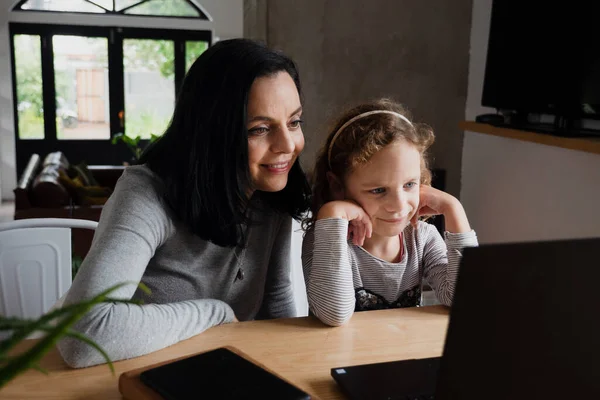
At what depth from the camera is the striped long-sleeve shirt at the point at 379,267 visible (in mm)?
1206

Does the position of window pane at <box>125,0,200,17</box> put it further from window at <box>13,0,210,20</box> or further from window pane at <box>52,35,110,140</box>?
window pane at <box>52,35,110,140</box>

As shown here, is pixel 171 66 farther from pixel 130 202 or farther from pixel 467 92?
pixel 130 202

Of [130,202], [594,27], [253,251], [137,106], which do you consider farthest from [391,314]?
[137,106]

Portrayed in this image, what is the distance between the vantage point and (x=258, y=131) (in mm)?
1139

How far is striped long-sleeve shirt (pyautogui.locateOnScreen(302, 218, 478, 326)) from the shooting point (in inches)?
47.5

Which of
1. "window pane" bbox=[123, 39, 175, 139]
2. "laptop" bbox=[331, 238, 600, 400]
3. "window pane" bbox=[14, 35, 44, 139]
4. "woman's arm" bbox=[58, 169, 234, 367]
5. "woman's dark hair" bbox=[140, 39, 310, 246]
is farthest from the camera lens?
"window pane" bbox=[123, 39, 175, 139]

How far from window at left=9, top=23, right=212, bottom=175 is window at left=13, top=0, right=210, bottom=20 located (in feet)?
0.44

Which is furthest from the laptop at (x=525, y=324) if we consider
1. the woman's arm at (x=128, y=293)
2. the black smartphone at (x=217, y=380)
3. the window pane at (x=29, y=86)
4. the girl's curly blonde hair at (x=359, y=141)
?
the window pane at (x=29, y=86)

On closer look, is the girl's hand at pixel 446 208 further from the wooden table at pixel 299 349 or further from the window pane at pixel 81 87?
the window pane at pixel 81 87

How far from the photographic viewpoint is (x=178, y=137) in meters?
1.16

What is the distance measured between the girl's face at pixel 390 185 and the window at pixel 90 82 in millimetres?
6880

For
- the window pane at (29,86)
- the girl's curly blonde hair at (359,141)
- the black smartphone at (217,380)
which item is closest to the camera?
the black smartphone at (217,380)

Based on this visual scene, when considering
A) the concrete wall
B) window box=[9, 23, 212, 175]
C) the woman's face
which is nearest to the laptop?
the woman's face

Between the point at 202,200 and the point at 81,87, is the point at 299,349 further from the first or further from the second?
the point at 81,87
